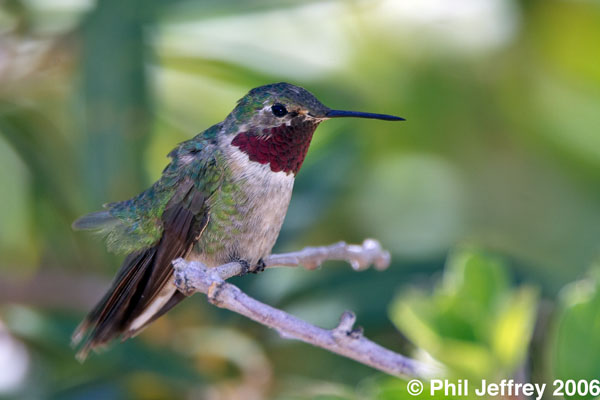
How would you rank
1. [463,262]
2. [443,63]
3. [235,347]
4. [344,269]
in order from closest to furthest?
[463,262] → [235,347] → [344,269] → [443,63]

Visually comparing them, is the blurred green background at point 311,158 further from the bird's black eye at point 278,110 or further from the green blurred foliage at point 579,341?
the bird's black eye at point 278,110

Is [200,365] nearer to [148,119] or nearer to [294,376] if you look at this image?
[294,376]

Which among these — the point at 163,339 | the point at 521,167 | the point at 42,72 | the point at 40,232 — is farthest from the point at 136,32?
the point at 521,167

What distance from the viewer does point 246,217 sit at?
1.63 m

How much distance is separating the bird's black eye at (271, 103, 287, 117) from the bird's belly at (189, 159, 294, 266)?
134 millimetres

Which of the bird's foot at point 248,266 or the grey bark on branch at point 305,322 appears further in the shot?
the bird's foot at point 248,266

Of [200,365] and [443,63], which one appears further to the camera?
[443,63]

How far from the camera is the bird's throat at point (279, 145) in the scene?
1497 millimetres

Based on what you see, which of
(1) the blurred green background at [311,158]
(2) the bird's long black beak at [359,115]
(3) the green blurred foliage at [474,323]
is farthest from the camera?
(1) the blurred green background at [311,158]

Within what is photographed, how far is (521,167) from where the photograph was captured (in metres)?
3.61

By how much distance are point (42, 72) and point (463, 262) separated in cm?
228

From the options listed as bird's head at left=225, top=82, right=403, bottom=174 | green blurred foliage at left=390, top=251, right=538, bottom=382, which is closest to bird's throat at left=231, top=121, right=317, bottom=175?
bird's head at left=225, top=82, right=403, bottom=174

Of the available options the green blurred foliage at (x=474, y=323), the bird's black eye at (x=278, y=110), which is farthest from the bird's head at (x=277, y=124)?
the green blurred foliage at (x=474, y=323)

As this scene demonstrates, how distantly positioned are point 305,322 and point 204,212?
1.27 ft
